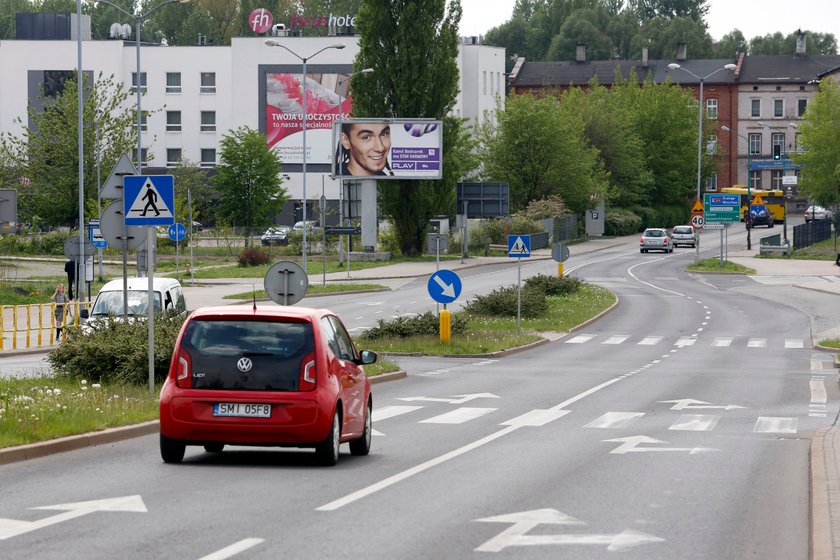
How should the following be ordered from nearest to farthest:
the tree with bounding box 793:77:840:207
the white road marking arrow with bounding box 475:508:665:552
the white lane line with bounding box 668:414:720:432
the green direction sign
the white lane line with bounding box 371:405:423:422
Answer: the white road marking arrow with bounding box 475:508:665:552 < the white lane line with bounding box 668:414:720:432 < the white lane line with bounding box 371:405:423:422 < the green direction sign < the tree with bounding box 793:77:840:207

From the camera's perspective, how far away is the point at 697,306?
172 ft

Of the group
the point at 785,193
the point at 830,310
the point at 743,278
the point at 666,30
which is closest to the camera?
the point at 830,310

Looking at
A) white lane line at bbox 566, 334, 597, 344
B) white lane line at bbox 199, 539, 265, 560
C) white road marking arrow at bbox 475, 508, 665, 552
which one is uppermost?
white lane line at bbox 199, 539, 265, 560

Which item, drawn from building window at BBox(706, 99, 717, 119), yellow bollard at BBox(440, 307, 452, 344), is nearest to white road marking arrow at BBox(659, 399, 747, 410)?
yellow bollard at BBox(440, 307, 452, 344)

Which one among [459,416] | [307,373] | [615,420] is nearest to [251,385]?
[307,373]

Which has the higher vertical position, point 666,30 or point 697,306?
point 666,30

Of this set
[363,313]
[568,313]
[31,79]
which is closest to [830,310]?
[568,313]

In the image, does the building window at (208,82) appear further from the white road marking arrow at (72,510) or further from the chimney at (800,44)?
the white road marking arrow at (72,510)

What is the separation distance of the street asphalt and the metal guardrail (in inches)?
60.4

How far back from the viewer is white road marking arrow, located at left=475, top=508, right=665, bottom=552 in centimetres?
934

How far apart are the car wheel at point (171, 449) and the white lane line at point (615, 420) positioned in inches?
261

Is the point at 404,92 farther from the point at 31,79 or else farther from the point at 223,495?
the point at 223,495

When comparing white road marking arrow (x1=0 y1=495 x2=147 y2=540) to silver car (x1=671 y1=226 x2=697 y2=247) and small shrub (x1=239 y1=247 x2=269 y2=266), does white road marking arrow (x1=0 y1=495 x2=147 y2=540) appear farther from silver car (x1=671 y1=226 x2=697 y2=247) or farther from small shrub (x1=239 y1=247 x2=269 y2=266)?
silver car (x1=671 y1=226 x2=697 y2=247)

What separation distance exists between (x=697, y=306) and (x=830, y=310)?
487 centimetres
